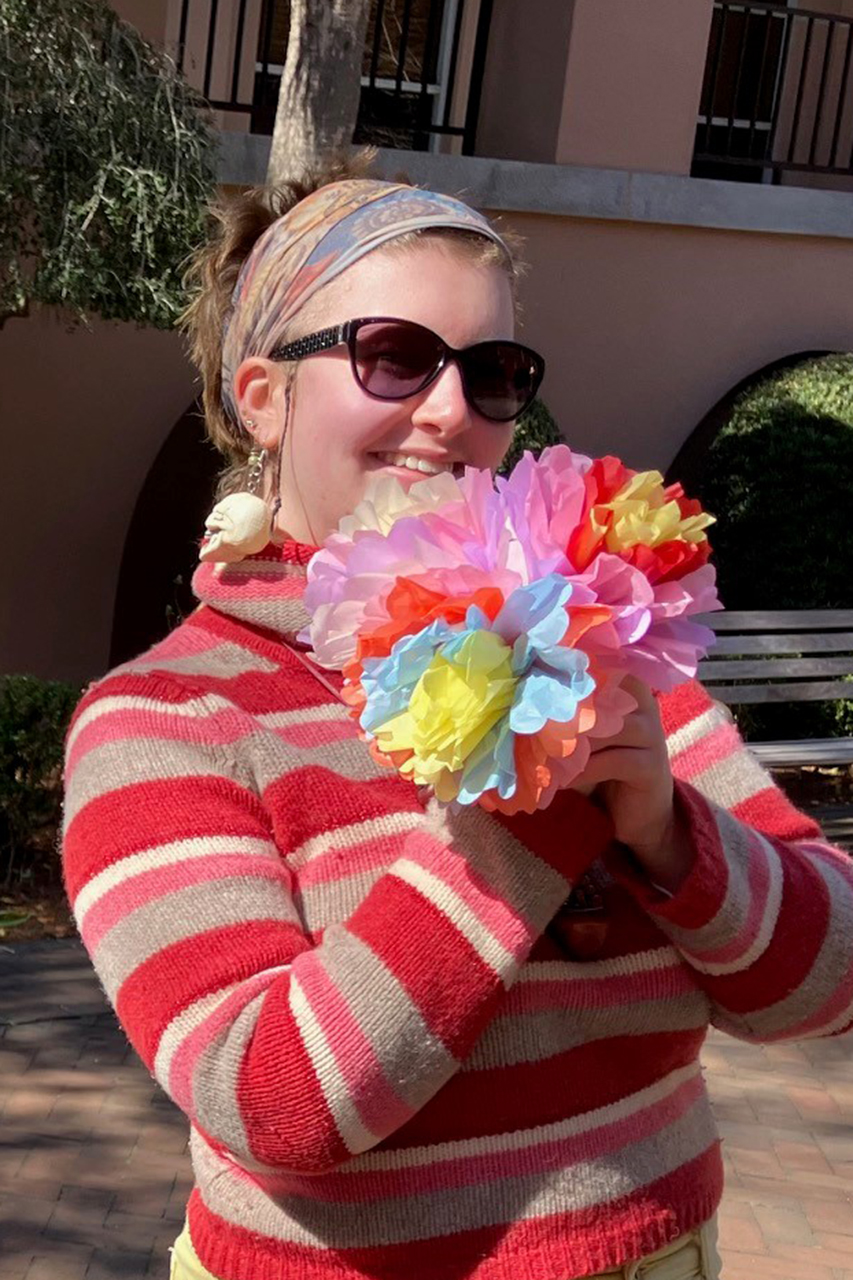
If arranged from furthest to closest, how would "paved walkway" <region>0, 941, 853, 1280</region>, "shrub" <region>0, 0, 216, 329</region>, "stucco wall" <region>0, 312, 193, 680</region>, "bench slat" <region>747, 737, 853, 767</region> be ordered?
"stucco wall" <region>0, 312, 193, 680</region>, "bench slat" <region>747, 737, 853, 767</region>, "shrub" <region>0, 0, 216, 329</region>, "paved walkway" <region>0, 941, 853, 1280</region>

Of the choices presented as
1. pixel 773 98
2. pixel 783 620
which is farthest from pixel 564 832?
pixel 773 98

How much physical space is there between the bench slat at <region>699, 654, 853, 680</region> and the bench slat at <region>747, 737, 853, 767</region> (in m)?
0.33

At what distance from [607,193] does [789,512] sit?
1.94 m

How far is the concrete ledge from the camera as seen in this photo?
8219 millimetres

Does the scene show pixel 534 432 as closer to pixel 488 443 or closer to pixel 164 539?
pixel 164 539

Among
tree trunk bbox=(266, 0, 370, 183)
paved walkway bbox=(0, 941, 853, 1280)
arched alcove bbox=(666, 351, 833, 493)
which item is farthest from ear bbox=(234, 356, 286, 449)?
arched alcove bbox=(666, 351, 833, 493)

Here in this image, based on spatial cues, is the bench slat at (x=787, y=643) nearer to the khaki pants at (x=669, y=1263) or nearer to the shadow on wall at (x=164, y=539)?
the shadow on wall at (x=164, y=539)

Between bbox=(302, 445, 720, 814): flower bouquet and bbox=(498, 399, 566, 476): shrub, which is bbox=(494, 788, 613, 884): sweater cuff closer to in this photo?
bbox=(302, 445, 720, 814): flower bouquet

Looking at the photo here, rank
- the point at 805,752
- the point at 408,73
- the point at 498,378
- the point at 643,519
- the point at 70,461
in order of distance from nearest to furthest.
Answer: the point at 643,519, the point at 498,378, the point at 805,752, the point at 70,461, the point at 408,73

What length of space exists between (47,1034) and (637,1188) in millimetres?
3904

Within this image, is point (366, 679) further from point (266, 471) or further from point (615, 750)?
point (266, 471)

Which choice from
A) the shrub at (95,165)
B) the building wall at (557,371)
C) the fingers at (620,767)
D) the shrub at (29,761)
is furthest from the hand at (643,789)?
the building wall at (557,371)

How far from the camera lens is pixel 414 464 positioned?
1753 mm

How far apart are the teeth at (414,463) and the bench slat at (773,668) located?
214 inches
